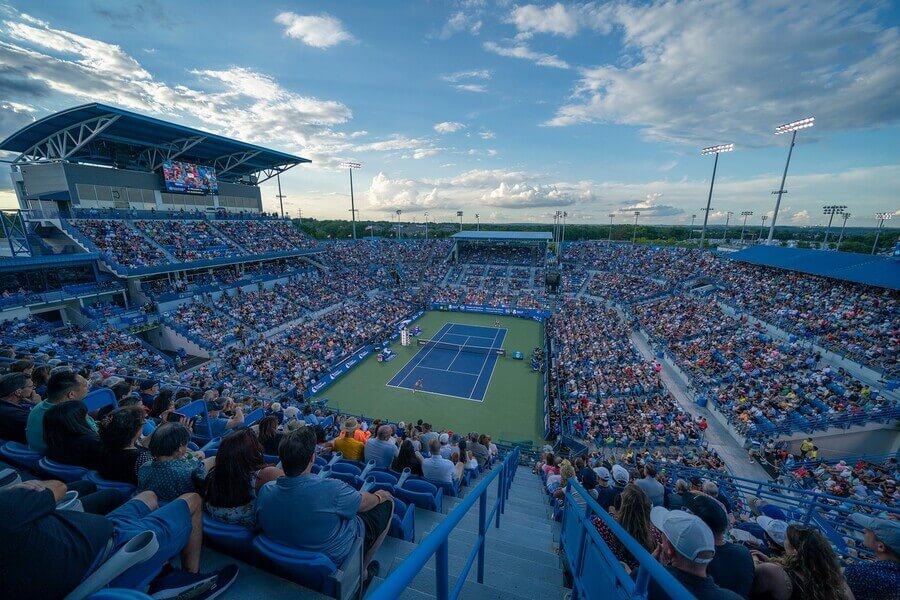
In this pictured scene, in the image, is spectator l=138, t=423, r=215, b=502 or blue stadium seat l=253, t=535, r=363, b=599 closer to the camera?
blue stadium seat l=253, t=535, r=363, b=599

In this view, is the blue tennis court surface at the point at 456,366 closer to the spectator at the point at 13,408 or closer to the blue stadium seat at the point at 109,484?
the spectator at the point at 13,408

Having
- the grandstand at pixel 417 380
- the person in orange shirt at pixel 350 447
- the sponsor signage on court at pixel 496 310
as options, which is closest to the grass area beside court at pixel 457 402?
the grandstand at pixel 417 380

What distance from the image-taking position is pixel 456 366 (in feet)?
87.1

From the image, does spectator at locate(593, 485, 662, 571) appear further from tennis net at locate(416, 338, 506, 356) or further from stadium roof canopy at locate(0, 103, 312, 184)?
stadium roof canopy at locate(0, 103, 312, 184)

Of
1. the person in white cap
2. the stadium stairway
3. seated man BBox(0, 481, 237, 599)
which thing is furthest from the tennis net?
seated man BBox(0, 481, 237, 599)

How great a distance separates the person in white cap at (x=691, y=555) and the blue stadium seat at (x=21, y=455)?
5652mm

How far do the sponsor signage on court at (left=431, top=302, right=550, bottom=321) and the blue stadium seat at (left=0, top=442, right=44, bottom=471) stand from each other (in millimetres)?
34747

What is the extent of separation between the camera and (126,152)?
31250 millimetres

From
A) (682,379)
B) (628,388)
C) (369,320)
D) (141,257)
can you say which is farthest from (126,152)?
(682,379)

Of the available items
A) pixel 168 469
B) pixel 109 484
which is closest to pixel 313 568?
pixel 168 469

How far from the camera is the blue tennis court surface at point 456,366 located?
23.0m

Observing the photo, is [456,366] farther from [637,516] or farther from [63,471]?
[63,471]

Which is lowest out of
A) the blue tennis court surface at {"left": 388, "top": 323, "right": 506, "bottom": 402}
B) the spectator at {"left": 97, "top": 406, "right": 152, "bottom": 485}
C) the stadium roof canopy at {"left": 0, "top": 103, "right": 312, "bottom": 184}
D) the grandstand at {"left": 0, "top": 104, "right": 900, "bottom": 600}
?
the blue tennis court surface at {"left": 388, "top": 323, "right": 506, "bottom": 402}

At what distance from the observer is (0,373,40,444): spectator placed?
4043 mm
